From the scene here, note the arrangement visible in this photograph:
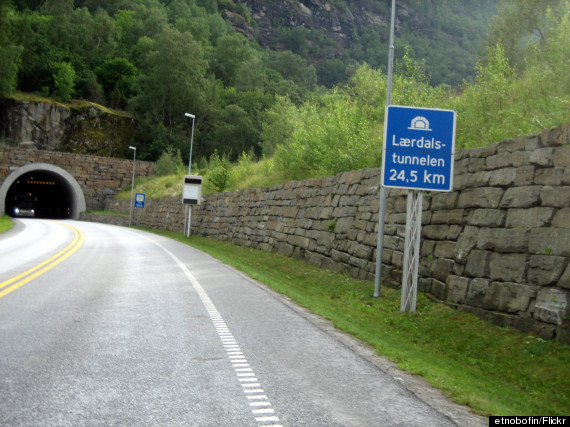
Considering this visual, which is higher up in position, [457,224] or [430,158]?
[430,158]

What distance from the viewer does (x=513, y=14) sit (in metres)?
35.1

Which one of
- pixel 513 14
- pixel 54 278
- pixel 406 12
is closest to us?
pixel 54 278

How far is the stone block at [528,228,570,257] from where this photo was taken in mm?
7449

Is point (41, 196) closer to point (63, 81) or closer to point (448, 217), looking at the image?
point (63, 81)

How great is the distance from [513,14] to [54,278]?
35201 mm

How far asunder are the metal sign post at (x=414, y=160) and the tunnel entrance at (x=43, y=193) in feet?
159

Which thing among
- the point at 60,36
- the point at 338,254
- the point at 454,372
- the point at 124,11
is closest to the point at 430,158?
the point at 454,372

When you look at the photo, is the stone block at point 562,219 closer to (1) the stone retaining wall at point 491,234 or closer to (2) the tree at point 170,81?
(1) the stone retaining wall at point 491,234

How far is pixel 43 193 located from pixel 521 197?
7538 cm

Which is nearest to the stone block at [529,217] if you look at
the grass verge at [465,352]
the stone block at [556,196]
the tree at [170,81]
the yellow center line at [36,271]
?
the stone block at [556,196]

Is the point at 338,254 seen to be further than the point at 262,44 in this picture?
No

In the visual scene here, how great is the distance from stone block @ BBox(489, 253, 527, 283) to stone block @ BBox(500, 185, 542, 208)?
892 millimetres

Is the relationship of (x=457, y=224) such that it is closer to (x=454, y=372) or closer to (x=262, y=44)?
(x=454, y=372)

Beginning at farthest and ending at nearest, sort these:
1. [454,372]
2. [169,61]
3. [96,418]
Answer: [169,61], [454,372], [96,418]
